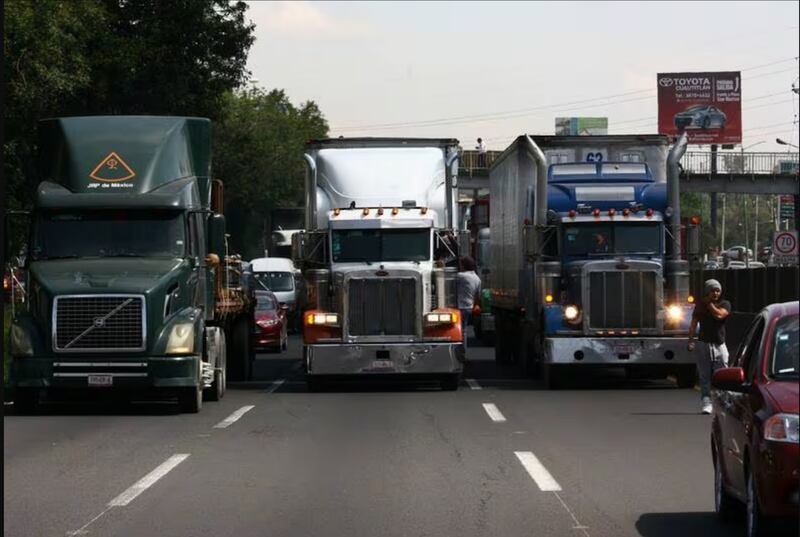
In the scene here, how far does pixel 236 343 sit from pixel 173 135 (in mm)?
6761

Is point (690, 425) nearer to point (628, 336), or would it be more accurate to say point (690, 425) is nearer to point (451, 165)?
point (628, 336)

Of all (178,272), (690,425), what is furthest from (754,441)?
(178,272)

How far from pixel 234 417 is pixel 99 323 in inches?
82.8

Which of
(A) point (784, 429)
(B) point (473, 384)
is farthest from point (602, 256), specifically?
(A) point (784, 429)

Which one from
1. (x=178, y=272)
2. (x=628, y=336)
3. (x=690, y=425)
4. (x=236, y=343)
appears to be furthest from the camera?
(x=236, y=343)

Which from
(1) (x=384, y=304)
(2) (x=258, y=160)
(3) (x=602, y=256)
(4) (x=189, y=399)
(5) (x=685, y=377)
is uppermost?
(2) (x=258, y=160)

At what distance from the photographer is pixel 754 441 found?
31.3 feet

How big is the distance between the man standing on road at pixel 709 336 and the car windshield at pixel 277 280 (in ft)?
109

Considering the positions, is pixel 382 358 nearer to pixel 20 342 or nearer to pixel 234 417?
pixel 234 417

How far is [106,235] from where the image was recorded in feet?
72.8

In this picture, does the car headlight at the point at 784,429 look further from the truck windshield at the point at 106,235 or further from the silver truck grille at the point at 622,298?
the silver truck grille at the point at 622,298

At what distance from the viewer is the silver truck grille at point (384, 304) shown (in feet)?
83.6

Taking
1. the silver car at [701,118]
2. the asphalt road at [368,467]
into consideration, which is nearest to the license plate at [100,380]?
the asphalt road at [368,467]

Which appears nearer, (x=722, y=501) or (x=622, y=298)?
(x=722, y=501)
